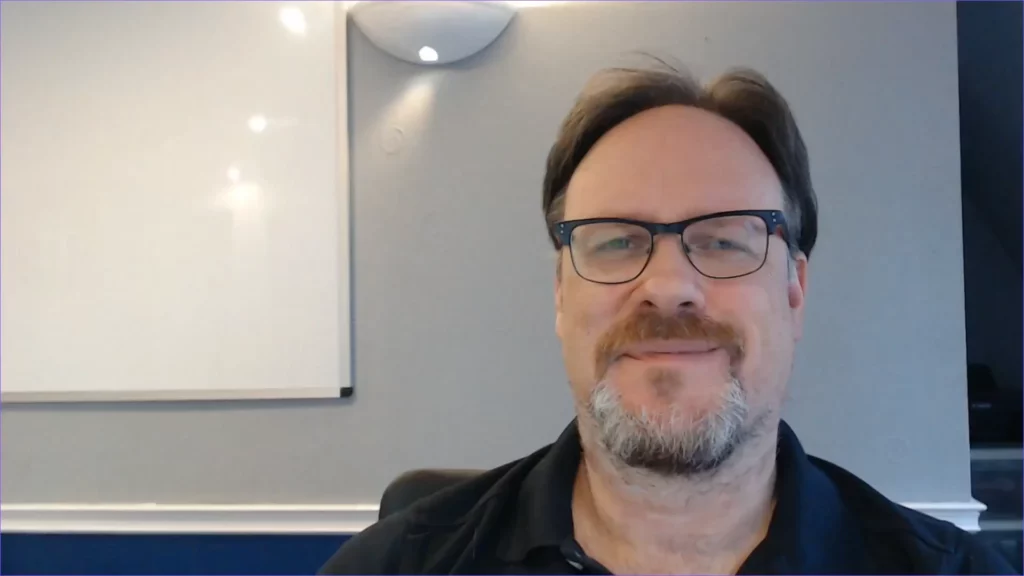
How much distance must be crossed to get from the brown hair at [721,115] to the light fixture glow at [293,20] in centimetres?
59

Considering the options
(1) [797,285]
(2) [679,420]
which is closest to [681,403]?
(2) [679,420]

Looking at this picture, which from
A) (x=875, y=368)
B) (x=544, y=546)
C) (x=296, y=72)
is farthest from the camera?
(x=296, y=72)

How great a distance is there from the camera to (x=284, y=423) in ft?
3.82

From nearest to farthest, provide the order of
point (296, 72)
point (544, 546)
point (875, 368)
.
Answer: point (544, 546) → point (875, 368) → point (296, 72)

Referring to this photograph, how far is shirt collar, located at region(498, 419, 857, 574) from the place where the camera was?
26.8 inches

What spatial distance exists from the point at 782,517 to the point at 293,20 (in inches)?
45.0

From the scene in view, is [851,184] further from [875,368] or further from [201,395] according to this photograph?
[201,395]

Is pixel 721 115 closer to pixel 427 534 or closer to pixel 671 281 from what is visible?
pixel 671 281

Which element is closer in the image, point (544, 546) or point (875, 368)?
point (544, 546)

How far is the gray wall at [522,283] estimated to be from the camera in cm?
104

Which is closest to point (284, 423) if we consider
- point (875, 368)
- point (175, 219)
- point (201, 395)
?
point (201, 395)

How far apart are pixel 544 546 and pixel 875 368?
68cm

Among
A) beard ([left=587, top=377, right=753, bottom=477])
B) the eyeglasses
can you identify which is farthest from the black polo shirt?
the eyeglasses

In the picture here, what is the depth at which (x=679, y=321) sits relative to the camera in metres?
0.67
